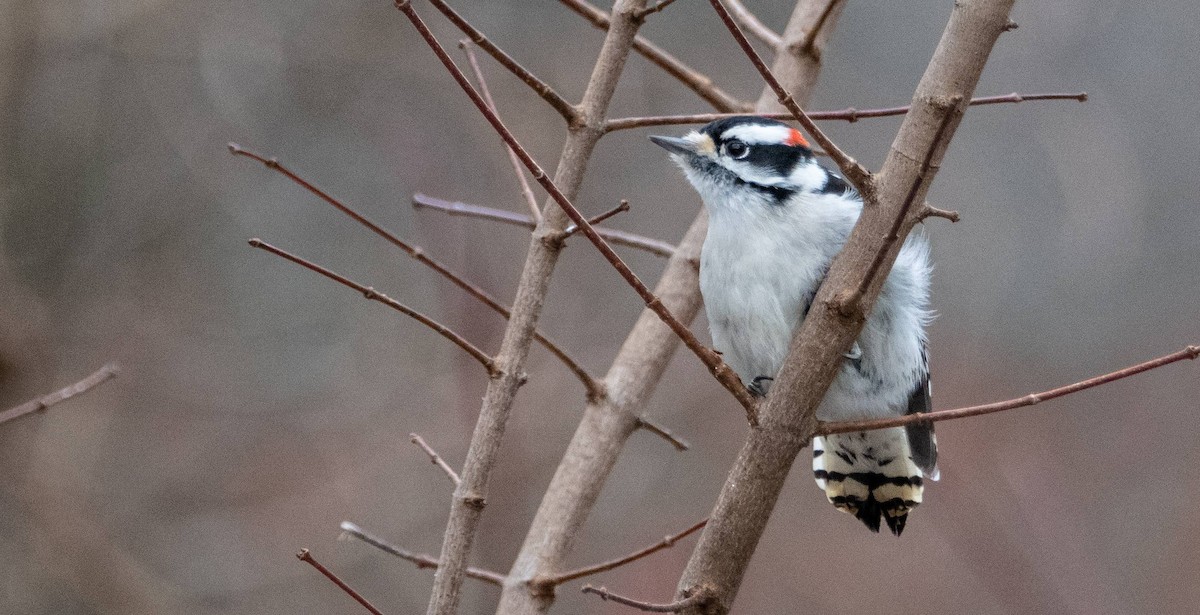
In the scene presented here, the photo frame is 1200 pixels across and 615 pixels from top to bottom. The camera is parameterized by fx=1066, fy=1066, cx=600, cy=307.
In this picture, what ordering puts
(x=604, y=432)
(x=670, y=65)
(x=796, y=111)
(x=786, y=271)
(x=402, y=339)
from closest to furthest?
1. (x=796, y=111)
2. (x=786, y=271)
3. (x=604, y=432)
4. (x=670, y=65)
5. (x=402, y=339)

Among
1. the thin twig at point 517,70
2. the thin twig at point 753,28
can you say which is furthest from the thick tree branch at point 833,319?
the thin twig at point 753,28

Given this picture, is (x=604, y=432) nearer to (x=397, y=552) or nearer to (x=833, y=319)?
(x=397, y=552)

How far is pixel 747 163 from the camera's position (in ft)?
10.6

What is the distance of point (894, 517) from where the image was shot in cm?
357

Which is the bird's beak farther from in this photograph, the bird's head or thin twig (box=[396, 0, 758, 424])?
thin twig (box=[396, 0, 758, 424])

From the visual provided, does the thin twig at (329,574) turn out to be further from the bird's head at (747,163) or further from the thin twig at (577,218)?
the bird's head at (747,163)

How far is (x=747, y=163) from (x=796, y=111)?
Answer: 1307 mm

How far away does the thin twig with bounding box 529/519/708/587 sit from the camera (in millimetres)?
2464

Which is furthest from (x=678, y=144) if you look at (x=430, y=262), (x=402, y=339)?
(x=402, y=339)

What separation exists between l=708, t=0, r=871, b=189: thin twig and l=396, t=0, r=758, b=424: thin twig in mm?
412

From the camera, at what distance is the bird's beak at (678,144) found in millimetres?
3311

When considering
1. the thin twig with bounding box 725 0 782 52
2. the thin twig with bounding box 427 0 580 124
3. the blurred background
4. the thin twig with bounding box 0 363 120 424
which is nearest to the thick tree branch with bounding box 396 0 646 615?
the thin twig with bounding box 427 0 580 124

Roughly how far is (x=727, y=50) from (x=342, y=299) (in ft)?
11.3

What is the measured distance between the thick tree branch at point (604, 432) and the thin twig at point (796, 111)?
1210mm
